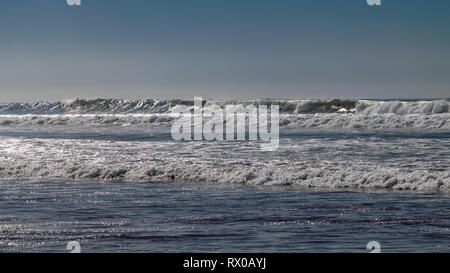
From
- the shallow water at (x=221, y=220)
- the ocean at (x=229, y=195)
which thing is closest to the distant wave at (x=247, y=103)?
the ocean at (x=229, y=195)

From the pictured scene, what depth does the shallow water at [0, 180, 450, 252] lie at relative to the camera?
935 cm

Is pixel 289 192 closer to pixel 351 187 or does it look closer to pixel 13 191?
pixel 351 187

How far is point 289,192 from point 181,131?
70.0ft

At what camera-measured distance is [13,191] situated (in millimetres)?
15258

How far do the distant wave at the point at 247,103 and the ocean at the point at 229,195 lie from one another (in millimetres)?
15903

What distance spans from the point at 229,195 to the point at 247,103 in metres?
44.8

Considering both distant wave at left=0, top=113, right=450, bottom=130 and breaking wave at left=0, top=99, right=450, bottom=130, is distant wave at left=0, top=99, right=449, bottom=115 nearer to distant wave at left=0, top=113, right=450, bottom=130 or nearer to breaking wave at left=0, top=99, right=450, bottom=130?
breaking wave at left=0, top=99, right=450, bottom=130

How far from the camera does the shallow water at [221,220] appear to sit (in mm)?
9352

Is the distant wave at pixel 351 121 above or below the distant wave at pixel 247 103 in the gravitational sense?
below

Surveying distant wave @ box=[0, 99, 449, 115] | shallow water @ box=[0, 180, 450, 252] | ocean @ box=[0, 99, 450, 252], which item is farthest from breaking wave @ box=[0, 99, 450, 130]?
shallow water @ box=[0, 180, 450, 252]

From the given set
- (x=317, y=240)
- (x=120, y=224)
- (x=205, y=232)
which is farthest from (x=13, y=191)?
(x=317, y=240)

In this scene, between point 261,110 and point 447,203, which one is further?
point 261,110

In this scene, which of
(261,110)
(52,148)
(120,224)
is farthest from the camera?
(261,110)

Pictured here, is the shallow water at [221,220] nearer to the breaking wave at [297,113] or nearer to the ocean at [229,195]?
the ocean at [229,195]
